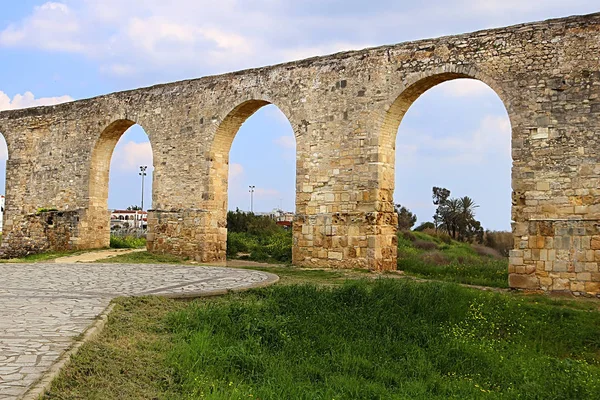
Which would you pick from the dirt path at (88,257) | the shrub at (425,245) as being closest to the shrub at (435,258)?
the shrub at (425,245)

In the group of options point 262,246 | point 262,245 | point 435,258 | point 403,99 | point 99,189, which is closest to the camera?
point 403,99

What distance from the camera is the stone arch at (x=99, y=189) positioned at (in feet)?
55.4

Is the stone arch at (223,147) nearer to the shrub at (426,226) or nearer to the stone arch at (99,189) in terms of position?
the stone arch at (99,189)

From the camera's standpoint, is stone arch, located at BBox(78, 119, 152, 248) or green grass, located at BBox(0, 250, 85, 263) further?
stone arch, located at BBox(78, 119, 152, 248)

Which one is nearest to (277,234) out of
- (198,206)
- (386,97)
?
(198,206)

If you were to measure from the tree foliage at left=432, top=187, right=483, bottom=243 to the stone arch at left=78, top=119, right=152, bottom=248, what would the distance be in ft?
53.7

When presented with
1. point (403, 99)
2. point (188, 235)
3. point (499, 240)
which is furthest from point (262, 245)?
point (499, 240)

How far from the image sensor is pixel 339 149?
12.2 metres

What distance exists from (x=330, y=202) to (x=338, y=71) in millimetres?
2826

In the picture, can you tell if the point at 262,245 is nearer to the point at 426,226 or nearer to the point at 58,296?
Result: the point at 58,296

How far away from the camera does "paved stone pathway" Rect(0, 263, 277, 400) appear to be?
3.91m

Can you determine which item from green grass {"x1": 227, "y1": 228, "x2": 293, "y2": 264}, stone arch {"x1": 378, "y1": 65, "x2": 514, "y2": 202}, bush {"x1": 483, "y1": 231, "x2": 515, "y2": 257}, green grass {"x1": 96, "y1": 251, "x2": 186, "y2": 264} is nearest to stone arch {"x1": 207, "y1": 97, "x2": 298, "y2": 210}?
green grass {"x1": 96, "y1": 251, "x2": 186, "y2": 264}

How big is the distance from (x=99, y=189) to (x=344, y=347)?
529 inches

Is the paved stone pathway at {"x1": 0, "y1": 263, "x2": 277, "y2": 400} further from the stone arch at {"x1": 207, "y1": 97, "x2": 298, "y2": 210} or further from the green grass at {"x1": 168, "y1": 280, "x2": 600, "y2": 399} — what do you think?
the stone arch at {"x1": 207, "y1": 97, "x2": 298, "y2": 210}
